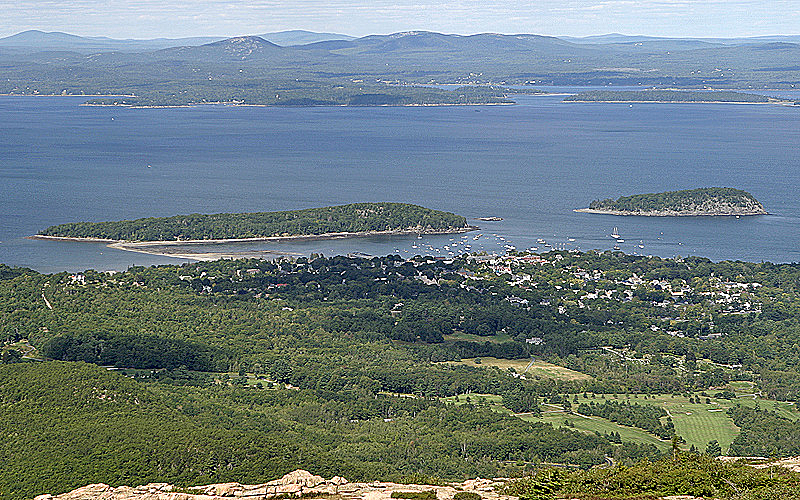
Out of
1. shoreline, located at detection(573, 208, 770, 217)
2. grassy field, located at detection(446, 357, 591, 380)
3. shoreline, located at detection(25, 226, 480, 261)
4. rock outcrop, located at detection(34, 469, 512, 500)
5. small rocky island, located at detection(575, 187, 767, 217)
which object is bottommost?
grassy field, located at detection(446, 357, 591, 380)

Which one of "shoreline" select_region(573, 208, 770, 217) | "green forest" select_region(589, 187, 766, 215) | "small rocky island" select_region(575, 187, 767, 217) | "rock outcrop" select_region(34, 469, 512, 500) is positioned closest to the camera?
"rock outcrop" select_region(34, 469, 512, 500)

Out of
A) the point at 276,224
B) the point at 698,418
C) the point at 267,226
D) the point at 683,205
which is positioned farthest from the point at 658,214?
the point at 698,418

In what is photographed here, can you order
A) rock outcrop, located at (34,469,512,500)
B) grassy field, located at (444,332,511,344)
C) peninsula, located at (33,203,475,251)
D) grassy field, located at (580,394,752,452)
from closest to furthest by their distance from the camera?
rock outcrop, located at (34,469,512,500) < grassy field, located at (580,394,752,452) < grassy field, located at (444,332,511,344) < peninsula, located at (33,203,475,251)

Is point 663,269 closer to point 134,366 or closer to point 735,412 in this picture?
point 735,412

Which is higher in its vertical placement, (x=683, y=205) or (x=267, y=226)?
(x=683, y=205)

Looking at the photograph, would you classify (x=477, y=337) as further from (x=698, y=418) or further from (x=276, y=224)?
(x=276, y=224)

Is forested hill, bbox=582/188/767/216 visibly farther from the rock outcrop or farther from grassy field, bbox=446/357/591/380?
A: the rock outcrop

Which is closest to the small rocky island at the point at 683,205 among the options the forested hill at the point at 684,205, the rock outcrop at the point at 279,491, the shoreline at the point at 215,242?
the forested hill at the point at 684,205

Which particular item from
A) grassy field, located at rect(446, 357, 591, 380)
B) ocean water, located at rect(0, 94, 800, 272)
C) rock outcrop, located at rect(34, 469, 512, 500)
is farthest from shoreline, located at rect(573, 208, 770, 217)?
rock outcrop, located at rect(34, 469, 512, 500)
